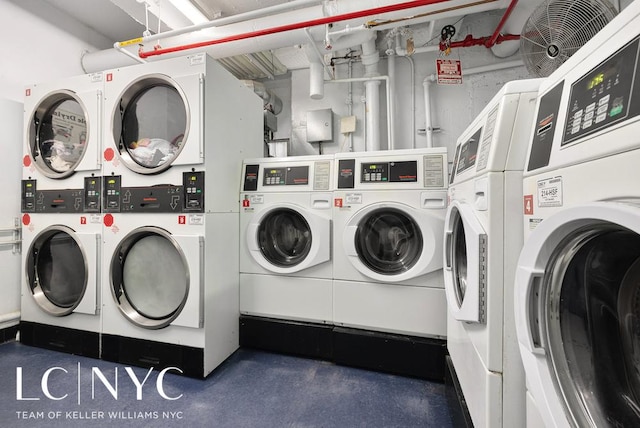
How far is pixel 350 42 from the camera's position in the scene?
7.54 feet

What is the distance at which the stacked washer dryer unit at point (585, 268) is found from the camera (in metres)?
0.51

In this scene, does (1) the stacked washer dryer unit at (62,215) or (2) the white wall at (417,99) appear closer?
(1) the stacked washer dryer unit at (62,215)

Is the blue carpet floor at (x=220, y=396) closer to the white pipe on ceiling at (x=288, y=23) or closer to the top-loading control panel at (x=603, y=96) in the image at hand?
the top-loading control panel at (x=603, y=96)

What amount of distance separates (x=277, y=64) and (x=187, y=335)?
2821 millimetres

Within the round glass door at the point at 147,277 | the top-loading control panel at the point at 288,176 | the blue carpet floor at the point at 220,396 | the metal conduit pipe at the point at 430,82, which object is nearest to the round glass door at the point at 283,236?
the top-loading control panel at the point at 288,176

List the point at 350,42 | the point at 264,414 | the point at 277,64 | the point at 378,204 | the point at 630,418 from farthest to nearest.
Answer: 1. the point at 277,64
2. the point at 350,42
3. the point at 378,204
4. the point at 264,414
5. the point at 630,418

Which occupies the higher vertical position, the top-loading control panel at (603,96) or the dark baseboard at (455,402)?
the top-loading control panel at (603,96)

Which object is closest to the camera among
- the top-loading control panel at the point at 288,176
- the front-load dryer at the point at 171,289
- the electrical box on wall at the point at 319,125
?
the front-load dryer at the point at 171,289

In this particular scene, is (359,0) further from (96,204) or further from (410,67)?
(96,204)

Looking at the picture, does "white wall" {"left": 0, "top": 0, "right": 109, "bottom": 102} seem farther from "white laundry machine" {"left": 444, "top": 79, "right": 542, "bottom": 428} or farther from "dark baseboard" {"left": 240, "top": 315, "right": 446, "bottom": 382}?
"white laundry machine" {"left": 444, "top": 79, "right": 542, "bottom": 428}

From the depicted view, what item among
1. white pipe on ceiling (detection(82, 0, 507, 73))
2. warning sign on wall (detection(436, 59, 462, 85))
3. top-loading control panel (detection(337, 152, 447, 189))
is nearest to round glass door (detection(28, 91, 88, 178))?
white pipe on ceiling (detection(82, 0, 507, 73))

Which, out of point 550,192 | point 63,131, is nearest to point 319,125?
point 63,131

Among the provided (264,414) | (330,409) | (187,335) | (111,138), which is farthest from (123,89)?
(330,409)

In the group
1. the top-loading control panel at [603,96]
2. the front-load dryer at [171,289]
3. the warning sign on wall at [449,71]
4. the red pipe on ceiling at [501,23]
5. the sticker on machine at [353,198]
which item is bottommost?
the front-load dryer at [171,289]
